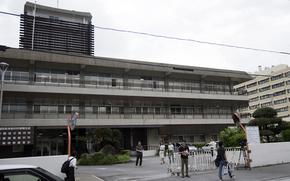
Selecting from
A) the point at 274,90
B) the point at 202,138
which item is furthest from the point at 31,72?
the point at 274,90

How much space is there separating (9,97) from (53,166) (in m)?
19.0

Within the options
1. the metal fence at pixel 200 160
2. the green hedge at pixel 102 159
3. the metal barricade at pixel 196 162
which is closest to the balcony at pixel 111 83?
the green hedge at pixel 102 159

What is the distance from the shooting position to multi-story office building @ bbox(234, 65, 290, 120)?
2955 inches

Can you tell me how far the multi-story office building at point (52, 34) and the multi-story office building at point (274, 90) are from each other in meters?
45.4

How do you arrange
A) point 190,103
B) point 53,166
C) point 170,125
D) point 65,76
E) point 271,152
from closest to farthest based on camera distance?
point 53,166 < point 271,152 < point 65,76 < point 170,125 < point 190,103

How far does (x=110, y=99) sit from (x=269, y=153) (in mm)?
20314

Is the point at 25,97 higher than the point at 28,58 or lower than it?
lower

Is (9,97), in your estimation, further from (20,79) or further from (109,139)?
(109,139)

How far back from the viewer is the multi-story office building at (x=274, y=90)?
246 feet

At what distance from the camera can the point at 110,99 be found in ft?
111

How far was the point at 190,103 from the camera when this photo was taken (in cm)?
3906

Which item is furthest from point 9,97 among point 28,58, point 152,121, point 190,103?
point 190,103

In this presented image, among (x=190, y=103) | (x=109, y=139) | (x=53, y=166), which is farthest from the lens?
(x=190, y=103)

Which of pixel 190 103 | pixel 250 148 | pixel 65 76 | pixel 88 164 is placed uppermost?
pixel 65 76
